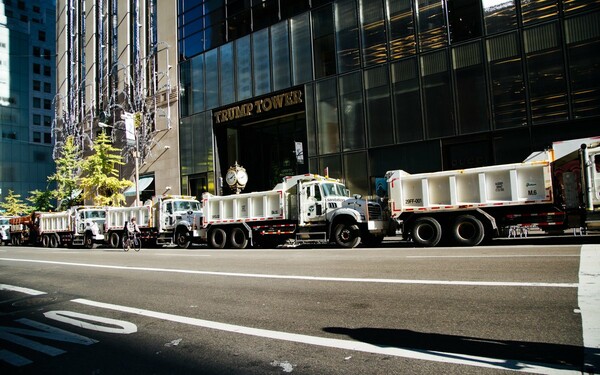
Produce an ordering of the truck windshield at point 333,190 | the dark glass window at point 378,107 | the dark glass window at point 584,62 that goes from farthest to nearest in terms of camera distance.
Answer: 1. the dark glass window at point 378,107
2. the truck windshield at point 333,190
3. the dark glass window at point 584,62

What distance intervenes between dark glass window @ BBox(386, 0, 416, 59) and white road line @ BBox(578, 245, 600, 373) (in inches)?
623

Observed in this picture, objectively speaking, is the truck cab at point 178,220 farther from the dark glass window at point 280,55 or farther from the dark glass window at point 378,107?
the dark glass window at point 378,107

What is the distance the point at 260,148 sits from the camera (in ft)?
103

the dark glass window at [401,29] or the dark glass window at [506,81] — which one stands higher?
the dark glass window at [401,29]

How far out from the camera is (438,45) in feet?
69.1

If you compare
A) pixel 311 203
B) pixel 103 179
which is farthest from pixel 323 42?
pixel 103 179

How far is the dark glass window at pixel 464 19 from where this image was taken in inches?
794

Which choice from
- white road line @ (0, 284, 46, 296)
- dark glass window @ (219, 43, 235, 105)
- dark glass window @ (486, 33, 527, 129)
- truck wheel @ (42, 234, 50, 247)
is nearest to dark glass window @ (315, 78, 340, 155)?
dark glass window @ (219, 43, 235, 105)

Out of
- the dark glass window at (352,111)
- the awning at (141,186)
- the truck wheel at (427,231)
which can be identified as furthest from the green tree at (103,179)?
the truck wheel at (427,231)

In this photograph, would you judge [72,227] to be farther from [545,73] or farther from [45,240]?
[545,73]

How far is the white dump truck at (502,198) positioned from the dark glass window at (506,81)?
20.2 feet

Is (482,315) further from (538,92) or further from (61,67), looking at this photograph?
(61,67)

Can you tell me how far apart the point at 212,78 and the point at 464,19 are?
17.6m

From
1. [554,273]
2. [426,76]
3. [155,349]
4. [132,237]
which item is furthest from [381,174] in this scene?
[155,349]
